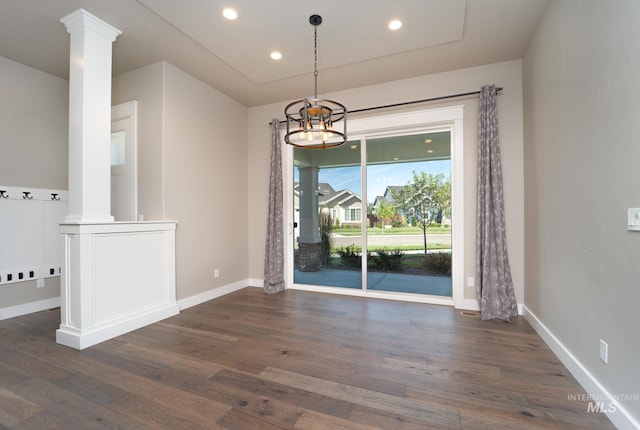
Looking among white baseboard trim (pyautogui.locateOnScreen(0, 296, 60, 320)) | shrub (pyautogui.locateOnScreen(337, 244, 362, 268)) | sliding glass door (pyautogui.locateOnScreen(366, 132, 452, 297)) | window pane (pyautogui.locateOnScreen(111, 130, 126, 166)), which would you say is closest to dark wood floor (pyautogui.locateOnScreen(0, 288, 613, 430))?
white baseboard trim (pyautogui.locateOnScreen(0, 296, 60, 320))

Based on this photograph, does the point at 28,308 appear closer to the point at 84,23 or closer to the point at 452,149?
the point at 84,23

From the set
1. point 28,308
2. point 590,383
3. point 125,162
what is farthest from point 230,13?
point 28,308

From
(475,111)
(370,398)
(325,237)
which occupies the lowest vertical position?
(370,398)

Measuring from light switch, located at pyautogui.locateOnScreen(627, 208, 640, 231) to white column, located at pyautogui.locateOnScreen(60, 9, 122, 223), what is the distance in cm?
392

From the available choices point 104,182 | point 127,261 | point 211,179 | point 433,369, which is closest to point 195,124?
point 211,179

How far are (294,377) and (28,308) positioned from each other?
3.66 m

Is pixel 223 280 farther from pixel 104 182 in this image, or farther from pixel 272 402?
pixel 272 402

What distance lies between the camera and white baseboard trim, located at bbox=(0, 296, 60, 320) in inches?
133

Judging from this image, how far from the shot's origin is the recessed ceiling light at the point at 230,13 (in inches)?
105

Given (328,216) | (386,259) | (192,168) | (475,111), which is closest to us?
(475,111)

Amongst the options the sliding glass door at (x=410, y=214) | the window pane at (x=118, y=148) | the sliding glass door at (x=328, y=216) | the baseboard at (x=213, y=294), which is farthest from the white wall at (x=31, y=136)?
the sliding glass door at (x=410, y=214)

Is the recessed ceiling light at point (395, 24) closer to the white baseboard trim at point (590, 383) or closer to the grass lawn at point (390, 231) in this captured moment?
the grass lawn at point (390, 231)

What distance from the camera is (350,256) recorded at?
4.55m

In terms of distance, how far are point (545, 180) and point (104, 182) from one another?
421 cm
